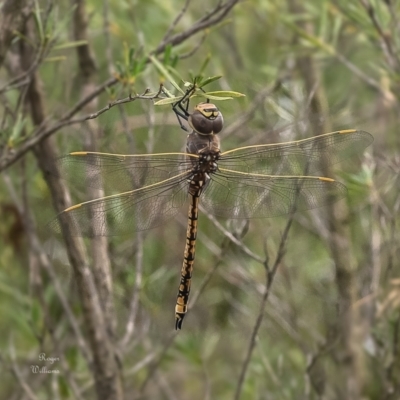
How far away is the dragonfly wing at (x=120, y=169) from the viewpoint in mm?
1288

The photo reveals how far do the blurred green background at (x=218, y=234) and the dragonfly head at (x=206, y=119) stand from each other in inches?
4.3

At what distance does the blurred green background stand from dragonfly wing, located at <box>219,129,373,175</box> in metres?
0.15

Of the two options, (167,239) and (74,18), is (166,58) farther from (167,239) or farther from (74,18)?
(167,239)

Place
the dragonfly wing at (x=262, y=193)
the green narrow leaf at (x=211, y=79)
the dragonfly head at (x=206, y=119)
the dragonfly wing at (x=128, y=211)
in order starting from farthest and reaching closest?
the dragonfly wing at (x=262, y=193) < the dragonfly wing at (x=128, y=211) < the dragonfly head at (x=206, y=119) < the green narrow leaf at (x=211, y=79)

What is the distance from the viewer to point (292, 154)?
1.42 meters

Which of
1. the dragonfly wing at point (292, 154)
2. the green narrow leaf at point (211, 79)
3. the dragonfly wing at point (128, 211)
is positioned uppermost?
the dragonfly wing at point (292, 154)

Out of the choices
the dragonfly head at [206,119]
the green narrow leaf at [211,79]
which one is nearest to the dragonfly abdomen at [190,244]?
the dragonfly head at [206,119]

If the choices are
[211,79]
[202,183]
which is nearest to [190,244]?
[202,183]

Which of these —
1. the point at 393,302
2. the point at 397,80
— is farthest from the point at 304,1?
the point at 393,302

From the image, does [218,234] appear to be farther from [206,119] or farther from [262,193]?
[206,119]

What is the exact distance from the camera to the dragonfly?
133 centimetres

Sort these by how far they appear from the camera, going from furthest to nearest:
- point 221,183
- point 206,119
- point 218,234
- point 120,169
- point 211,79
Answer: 1. point 218,234
2. point 221,183
3. point 120,169
4. point 206,119
5. point 211,79

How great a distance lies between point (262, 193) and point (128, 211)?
311 mm

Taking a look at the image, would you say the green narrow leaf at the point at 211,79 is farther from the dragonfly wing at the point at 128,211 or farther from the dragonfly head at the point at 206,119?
the dragonfly wing at the point at 128,211
